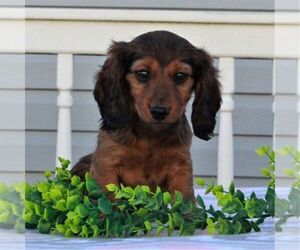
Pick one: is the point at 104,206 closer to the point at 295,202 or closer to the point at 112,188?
the point at 112,188

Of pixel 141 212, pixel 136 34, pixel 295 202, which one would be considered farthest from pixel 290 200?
pixel 136 34

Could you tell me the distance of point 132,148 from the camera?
137 cm

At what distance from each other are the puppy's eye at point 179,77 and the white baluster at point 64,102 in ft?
1.51

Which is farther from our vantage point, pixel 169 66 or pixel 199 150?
pixel 199 150

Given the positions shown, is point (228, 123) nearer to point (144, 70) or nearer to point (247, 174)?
point (247, 174)

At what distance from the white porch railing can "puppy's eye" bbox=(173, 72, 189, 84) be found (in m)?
0.45

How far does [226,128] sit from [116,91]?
692 millimetres

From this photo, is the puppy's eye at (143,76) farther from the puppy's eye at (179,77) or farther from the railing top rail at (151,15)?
the railing top rail at (151,15)

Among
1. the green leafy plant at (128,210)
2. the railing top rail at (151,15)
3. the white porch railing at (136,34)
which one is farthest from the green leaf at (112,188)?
the railing top rail at (151,15)

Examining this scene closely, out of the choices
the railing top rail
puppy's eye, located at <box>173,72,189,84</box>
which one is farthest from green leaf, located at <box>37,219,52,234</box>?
the railing top rail

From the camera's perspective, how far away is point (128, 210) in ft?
4.39

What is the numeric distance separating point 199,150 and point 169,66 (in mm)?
473

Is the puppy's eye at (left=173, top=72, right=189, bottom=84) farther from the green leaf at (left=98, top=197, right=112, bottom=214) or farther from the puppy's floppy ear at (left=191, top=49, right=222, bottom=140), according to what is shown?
the green leaf at (left=98, top=197, right=112, bottom=214)

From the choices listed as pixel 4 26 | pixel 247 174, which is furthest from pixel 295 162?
pixel 4 26
